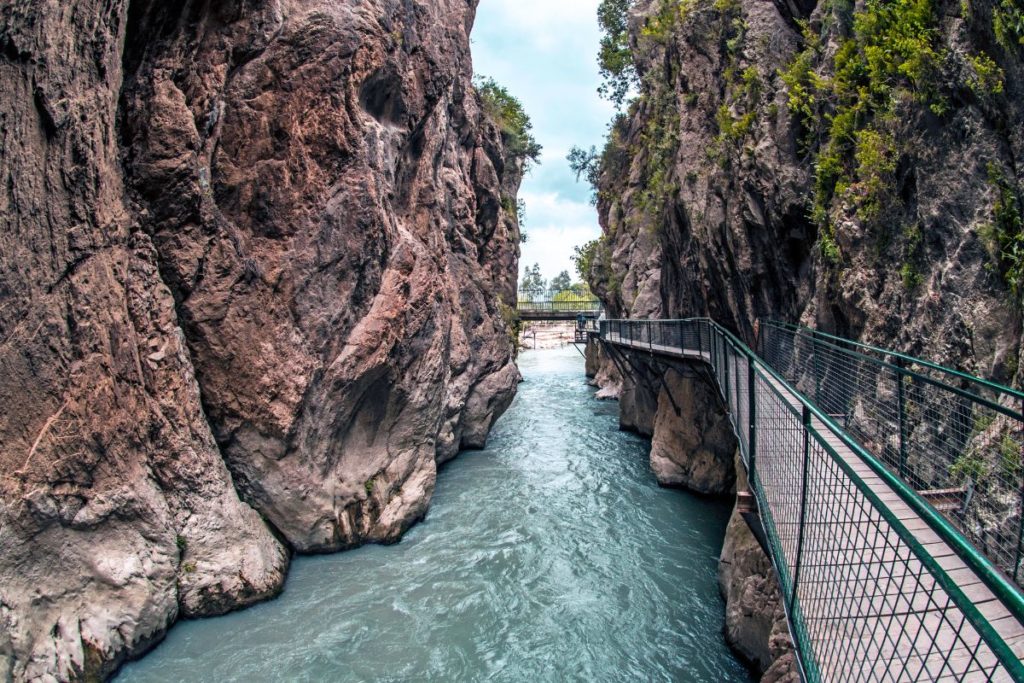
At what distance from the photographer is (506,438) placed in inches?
779

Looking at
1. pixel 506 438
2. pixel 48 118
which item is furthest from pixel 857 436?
pixel 506 438

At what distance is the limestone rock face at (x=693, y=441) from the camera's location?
13.4 meters

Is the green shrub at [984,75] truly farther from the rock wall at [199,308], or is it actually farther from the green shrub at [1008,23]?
the rock wall at [199,308]

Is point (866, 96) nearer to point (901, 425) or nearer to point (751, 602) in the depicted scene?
point (901, 425)

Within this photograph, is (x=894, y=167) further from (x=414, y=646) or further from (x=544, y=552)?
(x=414, y=646)

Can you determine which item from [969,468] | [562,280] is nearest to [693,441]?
[969,468]

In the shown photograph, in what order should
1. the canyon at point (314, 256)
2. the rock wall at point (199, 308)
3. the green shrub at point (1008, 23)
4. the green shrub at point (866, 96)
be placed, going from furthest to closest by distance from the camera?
the green shrub at point (866, 96), the rock wall at point (199, 308), the canyon at point (314, 256), the green shrub at point (1008, 23)

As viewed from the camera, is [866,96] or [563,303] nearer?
[866,96]

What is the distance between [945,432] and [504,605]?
20.8 ft

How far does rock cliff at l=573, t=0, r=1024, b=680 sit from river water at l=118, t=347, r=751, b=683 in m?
1.26

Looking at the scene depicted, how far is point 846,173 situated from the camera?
8727mm

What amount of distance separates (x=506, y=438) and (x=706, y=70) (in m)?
12.5

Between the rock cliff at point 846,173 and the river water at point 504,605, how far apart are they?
1.26 m

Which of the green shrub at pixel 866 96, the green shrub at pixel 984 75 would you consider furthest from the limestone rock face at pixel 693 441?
the green shrub at pixel 984 75
